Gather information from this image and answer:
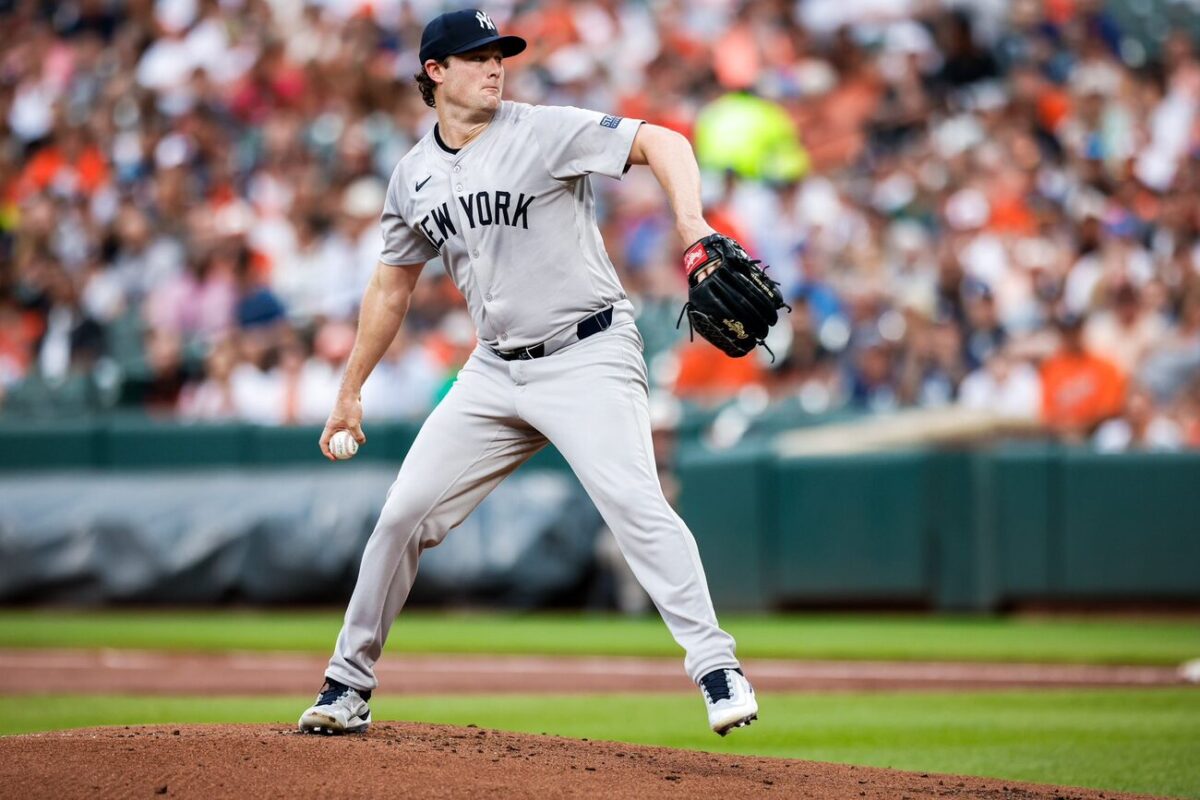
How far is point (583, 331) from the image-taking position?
472cm

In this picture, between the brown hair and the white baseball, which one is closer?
the brown hair

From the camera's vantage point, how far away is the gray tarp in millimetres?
11711

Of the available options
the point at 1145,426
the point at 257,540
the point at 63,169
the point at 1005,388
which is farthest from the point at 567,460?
the point at 63,169

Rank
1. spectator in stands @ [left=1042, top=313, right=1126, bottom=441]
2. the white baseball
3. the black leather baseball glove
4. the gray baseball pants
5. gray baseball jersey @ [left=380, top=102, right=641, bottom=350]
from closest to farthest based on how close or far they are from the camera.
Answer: the black leather baseball glove
the gray baseball pants
gray baseball jersey @ [left=380, top=102, right=641, bottom=350]
the white baseball
spectator in stands @ [left=1042, top=313, right=1126, bottom=441]

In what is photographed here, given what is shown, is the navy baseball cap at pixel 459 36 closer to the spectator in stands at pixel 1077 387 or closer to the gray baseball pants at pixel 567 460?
the gray baseball pants at pixel 567 460

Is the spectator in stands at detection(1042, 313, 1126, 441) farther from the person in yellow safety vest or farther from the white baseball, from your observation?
the white baseball

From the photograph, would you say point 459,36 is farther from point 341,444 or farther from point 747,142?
point 747,142

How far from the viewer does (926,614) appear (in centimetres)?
1130

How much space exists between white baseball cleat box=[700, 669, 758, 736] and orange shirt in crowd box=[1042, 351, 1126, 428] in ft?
24.3

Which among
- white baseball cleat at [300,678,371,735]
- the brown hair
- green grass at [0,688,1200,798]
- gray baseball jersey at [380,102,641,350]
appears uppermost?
the brown hair

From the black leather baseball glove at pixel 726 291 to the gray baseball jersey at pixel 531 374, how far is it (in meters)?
0.42

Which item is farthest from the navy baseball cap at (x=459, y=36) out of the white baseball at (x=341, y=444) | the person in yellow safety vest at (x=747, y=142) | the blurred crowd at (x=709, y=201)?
the person in yellow safety vest at (x=747, y=142)

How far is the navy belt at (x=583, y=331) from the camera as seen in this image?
186 inches

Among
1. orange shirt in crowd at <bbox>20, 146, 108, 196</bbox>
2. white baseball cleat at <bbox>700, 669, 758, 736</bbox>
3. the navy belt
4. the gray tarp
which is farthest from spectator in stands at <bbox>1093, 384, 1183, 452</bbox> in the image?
orange shirt in crowd at <bbox>20, 146, 108, 196</bbox>
